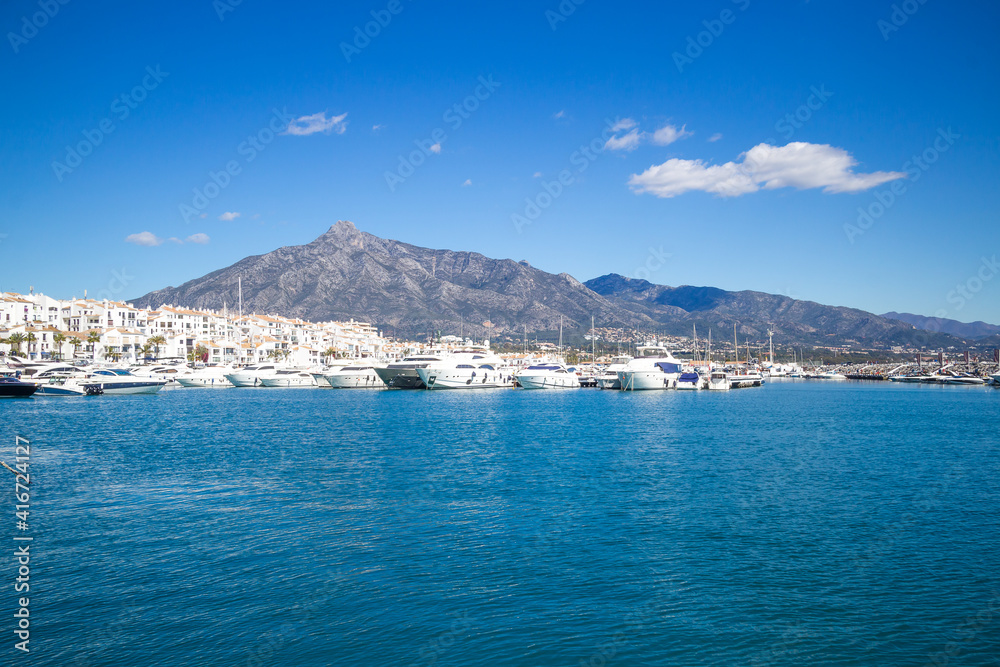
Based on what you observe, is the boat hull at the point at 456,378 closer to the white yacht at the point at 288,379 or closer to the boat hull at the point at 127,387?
the white yacht at the point at 288,379

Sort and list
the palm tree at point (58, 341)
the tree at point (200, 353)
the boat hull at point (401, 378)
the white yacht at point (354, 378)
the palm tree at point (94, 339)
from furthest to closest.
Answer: the tree at point (200, 353)
the palm tree at point (94, 339)
the palm tree at point (58, 341)
the white yacht at point (354, 378)
the boat hull at point (401, 378)

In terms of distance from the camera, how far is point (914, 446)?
36.5 meters

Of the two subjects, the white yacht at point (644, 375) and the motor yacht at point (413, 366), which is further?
the white yacht at point (644, 375)

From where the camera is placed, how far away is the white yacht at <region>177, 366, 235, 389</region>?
105375 mm

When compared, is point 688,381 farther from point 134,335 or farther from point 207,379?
point 134,335

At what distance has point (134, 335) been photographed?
133750mm

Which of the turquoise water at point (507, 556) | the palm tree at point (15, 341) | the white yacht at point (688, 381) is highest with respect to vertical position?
the palm tree at point (15, 341)

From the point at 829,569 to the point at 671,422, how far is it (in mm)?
37013

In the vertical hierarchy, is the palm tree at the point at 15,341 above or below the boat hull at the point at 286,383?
above

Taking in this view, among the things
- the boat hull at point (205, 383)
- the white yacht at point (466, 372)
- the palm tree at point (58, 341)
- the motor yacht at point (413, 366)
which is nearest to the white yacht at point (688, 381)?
the white yacht at point (466, 372)

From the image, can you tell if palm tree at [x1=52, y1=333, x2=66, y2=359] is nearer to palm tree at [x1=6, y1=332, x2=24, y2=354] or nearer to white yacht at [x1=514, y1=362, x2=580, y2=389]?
palm tree at [x1=6, y1=332, x2=24, y2=354]

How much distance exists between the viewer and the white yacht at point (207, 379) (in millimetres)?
105375

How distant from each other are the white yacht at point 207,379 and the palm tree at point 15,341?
30.2 m

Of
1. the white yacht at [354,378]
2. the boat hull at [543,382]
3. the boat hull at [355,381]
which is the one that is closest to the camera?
the boat hull at [355,381]
